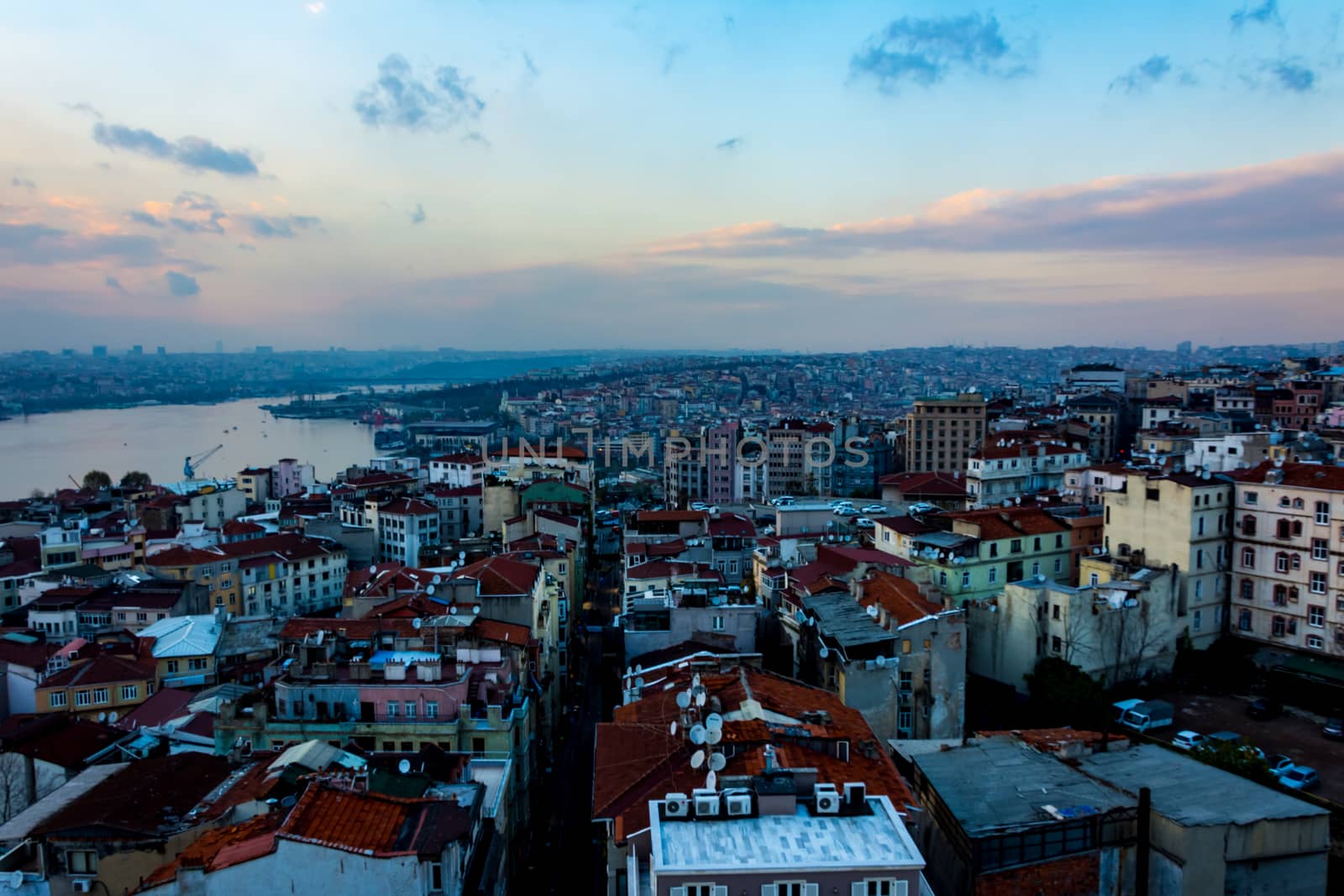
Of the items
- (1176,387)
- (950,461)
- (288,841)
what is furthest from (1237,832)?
(1176,387)

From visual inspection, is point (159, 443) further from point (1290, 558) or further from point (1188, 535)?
point (1290, 558)

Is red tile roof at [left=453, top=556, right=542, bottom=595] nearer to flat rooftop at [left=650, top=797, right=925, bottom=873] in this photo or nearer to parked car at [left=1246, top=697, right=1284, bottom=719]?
flat rooftop at [left=650, top=797, right=925, bottom=873]

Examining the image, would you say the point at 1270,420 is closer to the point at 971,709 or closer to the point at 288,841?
the point at 971,709

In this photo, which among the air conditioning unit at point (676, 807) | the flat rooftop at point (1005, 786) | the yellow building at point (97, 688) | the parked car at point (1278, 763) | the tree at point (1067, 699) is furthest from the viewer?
the yellow building at point (97, 688)

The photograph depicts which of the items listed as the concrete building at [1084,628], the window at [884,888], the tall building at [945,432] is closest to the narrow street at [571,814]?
the window at [884,888]

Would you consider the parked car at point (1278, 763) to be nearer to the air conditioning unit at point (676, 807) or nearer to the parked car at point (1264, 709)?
the parked car at point (1264, 709)

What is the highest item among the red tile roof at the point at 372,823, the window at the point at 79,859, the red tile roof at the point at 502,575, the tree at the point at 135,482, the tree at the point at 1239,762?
the red tile roof at the point at 372,823

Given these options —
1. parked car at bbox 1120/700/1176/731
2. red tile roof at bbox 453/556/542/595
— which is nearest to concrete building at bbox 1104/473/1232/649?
parked car at bbox 1120/700/1176/731
